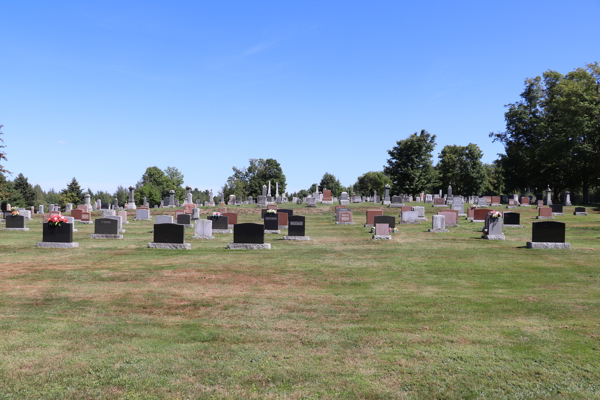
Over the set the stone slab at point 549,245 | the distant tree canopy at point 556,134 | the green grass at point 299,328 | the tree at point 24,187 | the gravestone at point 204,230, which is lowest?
the green grass at point 299,328

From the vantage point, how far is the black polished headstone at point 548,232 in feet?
60.7

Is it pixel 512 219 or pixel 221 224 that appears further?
pixel 512 219

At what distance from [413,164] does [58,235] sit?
58.7 m

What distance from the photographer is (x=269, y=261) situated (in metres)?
15.6

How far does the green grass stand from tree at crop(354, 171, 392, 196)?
98.4 meters

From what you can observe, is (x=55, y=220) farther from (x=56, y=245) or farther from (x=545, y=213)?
(x=545, y=213)

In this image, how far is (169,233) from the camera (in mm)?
18609

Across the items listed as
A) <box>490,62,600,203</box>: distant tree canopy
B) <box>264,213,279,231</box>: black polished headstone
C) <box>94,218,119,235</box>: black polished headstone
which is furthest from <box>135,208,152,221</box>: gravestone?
<box>490,62,600,203</box>: distant tree canopy

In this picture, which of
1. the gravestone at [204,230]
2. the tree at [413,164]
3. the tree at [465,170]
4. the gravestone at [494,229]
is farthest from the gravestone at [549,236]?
the tree at [465,170]

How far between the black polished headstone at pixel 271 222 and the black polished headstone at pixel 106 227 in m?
8.24

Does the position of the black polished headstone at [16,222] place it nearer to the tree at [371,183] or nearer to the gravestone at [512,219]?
the gravestone at [512,219]

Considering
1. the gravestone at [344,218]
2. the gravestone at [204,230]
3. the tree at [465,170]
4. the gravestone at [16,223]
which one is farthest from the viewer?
the tree at [465,170]

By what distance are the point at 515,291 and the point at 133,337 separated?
859 cm

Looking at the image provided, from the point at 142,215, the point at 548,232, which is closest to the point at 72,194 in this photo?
the point at 142,215
